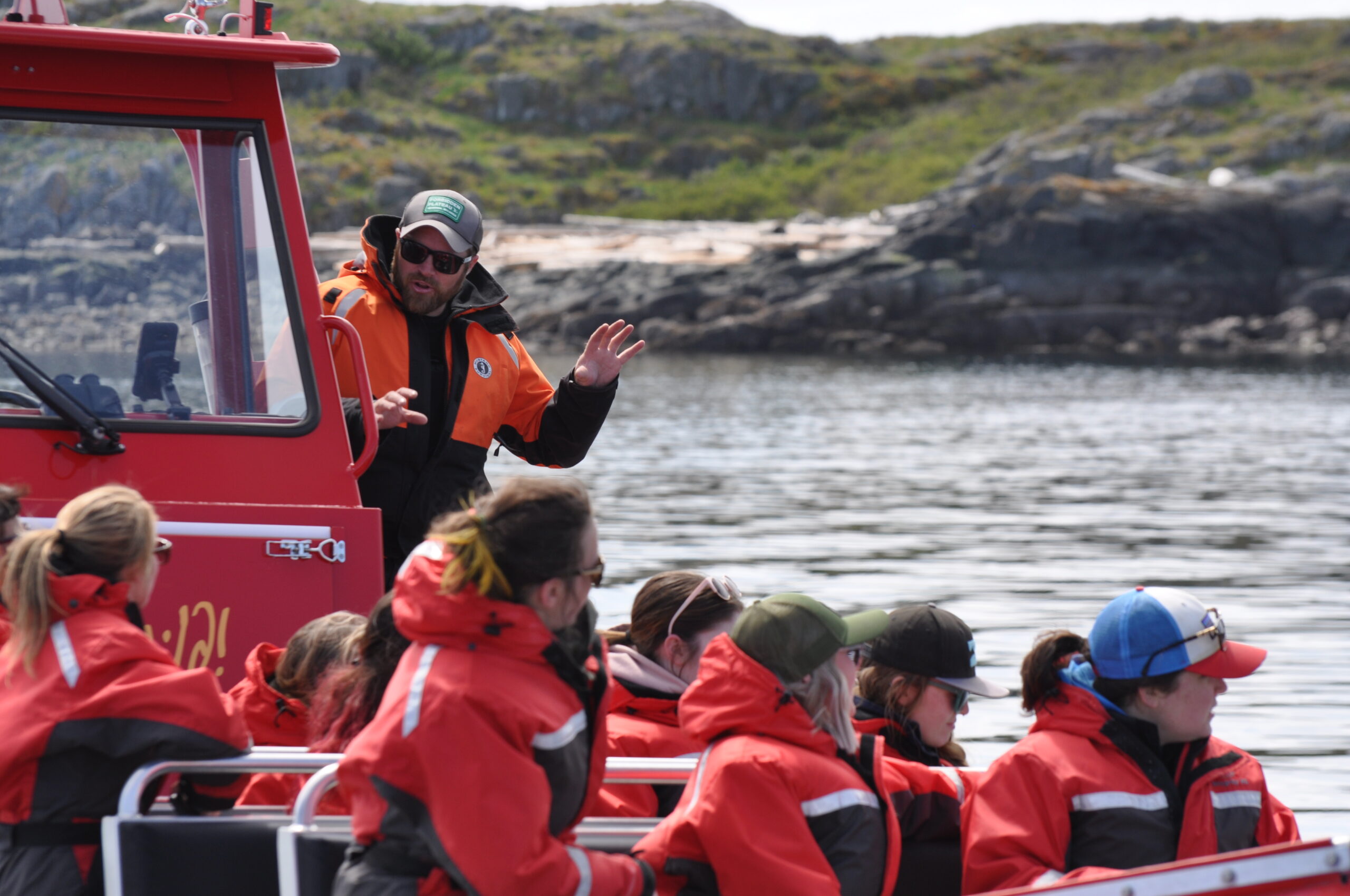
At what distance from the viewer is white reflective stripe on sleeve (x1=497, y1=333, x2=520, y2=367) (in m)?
4.49

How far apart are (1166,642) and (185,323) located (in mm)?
2605

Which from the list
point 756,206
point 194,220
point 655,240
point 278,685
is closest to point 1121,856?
point 278,685

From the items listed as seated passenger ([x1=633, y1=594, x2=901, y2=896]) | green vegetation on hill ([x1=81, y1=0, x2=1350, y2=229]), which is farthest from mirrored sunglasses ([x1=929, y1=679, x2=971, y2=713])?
green vegetation on hill ([x1=81, y1=0, x2=1350, y2=229])

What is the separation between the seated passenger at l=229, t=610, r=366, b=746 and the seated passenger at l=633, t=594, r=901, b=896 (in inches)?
32.0

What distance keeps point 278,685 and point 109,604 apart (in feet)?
2.05

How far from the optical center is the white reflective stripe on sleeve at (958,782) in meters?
3.31

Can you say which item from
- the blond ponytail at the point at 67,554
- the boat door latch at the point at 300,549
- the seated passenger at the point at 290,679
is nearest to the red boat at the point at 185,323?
the boat door latch at the point at 300,549

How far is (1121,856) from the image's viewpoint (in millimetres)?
2984

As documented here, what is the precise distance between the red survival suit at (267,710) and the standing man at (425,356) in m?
0.91

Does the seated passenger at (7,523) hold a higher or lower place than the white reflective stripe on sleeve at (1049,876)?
higher

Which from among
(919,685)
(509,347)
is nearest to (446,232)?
(509,347)

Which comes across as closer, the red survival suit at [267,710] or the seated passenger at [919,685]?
the red survival suit at [267,710]

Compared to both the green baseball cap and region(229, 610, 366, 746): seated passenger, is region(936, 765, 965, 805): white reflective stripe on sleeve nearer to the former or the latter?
the green baseball cap

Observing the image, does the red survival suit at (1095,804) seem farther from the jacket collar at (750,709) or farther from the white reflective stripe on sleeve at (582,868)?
the white reflective stripe on sleeve at (582,868)
